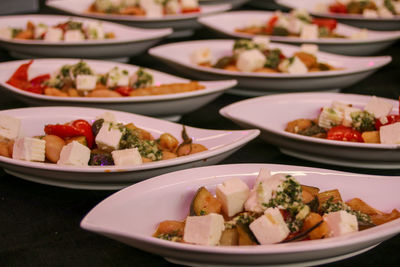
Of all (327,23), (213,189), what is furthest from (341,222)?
(327,23)

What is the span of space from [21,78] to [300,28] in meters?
1.78

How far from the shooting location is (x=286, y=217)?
1317 mm

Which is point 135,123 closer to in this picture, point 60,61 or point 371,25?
point 60,61

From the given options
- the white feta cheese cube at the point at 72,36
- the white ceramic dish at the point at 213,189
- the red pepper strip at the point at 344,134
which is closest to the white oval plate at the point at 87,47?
the white feta cheese cube at the point at 72,36

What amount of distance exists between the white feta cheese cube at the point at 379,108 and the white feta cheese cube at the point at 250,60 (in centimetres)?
80

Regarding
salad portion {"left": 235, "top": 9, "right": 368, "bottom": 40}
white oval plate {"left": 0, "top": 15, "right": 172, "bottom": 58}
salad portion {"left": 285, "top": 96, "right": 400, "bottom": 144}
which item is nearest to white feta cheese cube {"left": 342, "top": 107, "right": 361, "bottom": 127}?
salad portion {"left": 285, "top": 96, "right": 400, "bottom": 144}

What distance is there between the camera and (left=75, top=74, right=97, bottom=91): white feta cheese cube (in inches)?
91.2

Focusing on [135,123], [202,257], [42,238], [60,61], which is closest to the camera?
[202,257]

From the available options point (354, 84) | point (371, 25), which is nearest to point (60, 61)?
point (354, 84)

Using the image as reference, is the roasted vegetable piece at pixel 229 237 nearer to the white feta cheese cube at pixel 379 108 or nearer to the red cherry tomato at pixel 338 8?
the white feta cheese cube at pixel 379 108

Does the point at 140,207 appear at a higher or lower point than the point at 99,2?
lower

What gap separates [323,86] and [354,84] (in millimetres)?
313

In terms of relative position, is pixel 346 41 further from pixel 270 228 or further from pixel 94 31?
pixel 270 228

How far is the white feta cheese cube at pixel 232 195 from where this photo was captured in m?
1.35
